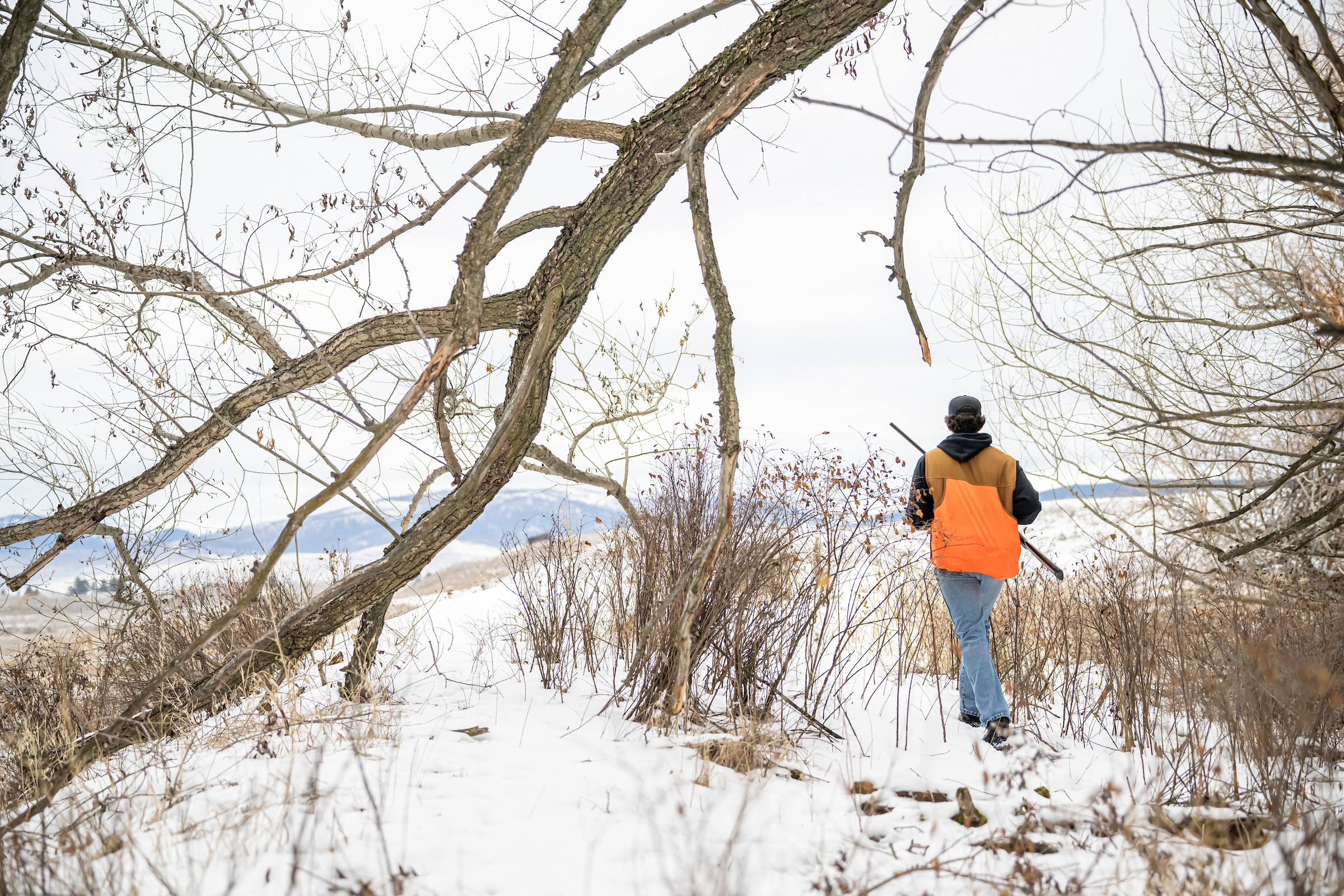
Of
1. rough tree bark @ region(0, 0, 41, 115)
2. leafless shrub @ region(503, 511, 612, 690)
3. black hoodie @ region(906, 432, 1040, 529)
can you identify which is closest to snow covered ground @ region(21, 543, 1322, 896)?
leafless shrub @ region(503, 511, 612, 690)

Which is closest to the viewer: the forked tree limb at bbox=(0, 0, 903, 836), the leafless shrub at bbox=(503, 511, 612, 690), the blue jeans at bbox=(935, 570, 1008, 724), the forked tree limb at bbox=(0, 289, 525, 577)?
the forked tree limb at bbox=(0, 0, 903, 836)

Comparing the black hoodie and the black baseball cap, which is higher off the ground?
the black baseball cap

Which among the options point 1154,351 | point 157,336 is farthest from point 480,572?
point 1154,351

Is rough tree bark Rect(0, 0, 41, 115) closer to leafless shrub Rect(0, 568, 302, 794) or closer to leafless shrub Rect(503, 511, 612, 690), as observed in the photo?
leafless shrub Rect(0, 568, 302, 794)

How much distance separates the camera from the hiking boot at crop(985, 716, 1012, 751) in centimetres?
381

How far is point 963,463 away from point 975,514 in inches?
11.7

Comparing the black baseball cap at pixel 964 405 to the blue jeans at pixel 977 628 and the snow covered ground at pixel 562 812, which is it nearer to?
the blue jeans at pixel 977 628

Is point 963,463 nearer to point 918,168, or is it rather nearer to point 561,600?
point 918,168

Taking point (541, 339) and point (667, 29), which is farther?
point (667, 29)

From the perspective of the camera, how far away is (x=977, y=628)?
13.1ft

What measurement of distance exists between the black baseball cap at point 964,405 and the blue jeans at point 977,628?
0.93m

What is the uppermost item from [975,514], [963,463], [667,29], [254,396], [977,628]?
[667,29]

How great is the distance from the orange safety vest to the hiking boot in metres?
0.74

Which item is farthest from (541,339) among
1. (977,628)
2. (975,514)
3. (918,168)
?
(977,628)
